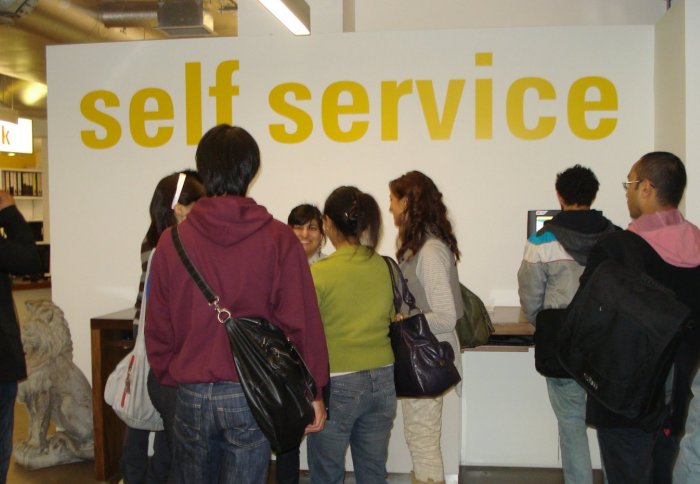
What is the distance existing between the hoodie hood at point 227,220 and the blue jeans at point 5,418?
4.49 ft

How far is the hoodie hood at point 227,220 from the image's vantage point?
1.71 metres

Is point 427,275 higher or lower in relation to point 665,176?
lower

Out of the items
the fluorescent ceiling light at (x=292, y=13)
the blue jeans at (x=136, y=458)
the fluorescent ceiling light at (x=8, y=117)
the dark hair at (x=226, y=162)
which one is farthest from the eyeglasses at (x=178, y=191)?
the fluorescent ceiling light at (x=8, y=117)

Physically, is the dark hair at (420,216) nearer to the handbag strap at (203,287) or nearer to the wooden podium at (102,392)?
the handbag strap at (203,287)

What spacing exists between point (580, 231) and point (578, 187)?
195 millimetres

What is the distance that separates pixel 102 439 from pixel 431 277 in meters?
2.13

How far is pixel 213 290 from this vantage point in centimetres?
169

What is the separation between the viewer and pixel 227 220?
1.71 meters

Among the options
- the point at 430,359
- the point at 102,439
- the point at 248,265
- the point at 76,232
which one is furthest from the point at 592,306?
the point at 76,232

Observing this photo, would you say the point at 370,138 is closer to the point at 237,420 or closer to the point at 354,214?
the point at 354,214

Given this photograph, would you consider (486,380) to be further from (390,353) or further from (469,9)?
(469,9)

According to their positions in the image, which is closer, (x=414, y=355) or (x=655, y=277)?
(x=655, y=277)

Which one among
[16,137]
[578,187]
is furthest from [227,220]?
[16,137]

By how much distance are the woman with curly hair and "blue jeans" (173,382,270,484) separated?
1044mm
